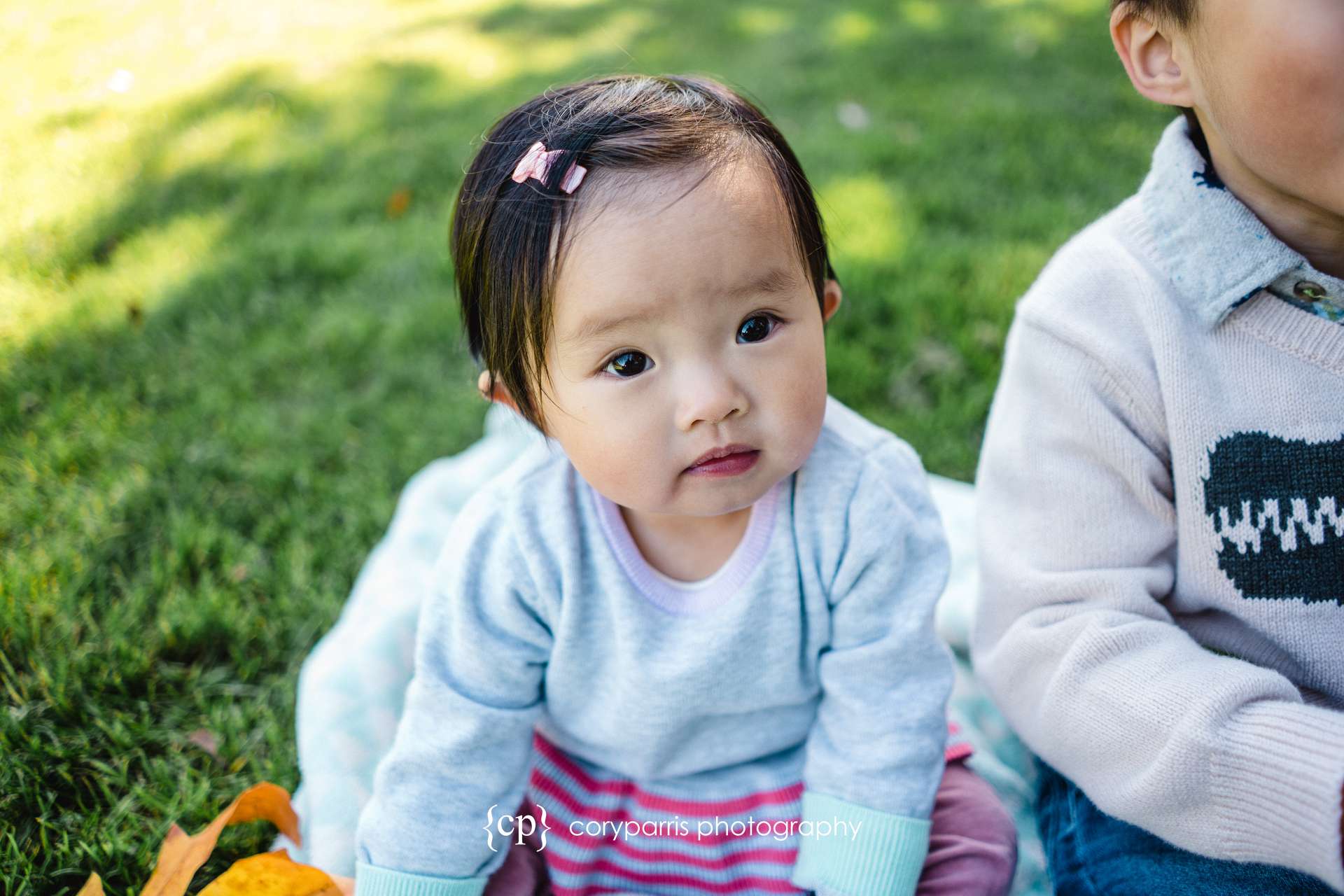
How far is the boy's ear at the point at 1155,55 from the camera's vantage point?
136 centimetres

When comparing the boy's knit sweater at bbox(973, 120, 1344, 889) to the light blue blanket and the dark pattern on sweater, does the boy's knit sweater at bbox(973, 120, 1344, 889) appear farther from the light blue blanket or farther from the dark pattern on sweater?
the light blue blanket

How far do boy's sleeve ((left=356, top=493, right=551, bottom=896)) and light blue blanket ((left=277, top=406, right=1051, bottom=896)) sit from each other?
0.23 m

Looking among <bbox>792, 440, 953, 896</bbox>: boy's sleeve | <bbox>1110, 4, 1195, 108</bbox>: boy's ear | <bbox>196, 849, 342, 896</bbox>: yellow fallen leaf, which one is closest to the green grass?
<bbox>196, 849, 342, 896</bbox>: yellow fallen leaf

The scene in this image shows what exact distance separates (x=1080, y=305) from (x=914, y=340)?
1378mm

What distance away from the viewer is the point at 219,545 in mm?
2299

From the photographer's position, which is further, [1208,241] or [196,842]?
[196,842]

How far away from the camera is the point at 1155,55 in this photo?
1.41 metres

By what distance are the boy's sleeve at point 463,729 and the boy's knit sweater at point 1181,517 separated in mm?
754

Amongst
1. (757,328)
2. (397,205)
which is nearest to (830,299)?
(757,328)

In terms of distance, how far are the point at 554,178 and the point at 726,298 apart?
268 mm

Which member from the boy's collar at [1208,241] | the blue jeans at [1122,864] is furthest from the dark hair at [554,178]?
the blue jeans at [1122,864]

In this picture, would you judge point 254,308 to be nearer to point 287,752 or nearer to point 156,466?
point 156,466

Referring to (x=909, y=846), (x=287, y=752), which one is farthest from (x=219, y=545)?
(x=909, y=846)

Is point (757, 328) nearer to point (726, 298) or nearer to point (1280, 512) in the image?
point (726, 298)
